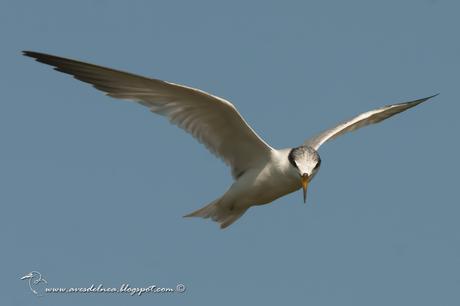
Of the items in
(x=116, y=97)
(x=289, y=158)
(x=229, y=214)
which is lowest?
(x=229, y=214)

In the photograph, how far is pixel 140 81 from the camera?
11.2 m

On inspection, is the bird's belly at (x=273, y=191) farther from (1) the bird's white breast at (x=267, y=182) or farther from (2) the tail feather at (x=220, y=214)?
(2) the tail feather at (x=220, y=214)

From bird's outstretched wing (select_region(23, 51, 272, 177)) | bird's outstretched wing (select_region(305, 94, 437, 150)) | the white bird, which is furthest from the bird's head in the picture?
bird's outstretched wing (select_region(305, 94, 437, 150))

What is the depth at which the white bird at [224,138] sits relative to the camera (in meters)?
11.2

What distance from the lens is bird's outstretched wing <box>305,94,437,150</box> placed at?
12945mm

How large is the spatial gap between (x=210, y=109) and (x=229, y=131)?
0.50m

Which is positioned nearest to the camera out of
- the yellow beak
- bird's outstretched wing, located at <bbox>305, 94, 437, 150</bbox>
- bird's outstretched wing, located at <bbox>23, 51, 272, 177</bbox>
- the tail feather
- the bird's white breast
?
bird's outstretched wing, located at <bbox>23, 51, 272, 177</bbox>

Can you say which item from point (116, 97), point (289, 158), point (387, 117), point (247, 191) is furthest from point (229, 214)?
point (387, 117)

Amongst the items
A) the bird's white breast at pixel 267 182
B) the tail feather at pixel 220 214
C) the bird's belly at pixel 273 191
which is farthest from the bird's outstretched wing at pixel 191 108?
the tail feather at pixel 220 214

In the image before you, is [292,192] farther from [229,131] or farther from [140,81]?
[140,81]

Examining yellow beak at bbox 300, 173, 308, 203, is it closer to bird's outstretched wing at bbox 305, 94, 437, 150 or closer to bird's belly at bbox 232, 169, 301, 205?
bird's belly at bbox 232, 169, 301, 205

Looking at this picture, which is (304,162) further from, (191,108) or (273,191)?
(191,108)

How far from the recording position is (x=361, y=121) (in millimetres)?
13977

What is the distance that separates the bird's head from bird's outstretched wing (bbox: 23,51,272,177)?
631 millimetres
